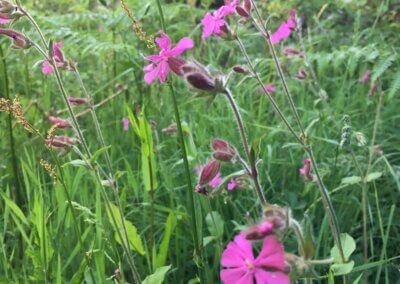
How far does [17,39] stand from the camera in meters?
1.43

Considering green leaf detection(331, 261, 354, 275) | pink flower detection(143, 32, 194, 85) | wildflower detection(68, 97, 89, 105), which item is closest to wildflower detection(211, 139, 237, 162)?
pink flower detection(143, 32, 194, 85)

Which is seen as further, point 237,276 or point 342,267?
point 342,267

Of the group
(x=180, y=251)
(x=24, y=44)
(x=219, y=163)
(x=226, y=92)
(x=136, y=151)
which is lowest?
(x=180, y=251)

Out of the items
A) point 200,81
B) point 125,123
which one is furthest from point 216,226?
point 125,123

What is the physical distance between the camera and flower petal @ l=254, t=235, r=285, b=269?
71 cm

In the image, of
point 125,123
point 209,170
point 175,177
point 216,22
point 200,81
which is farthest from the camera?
point 125,123

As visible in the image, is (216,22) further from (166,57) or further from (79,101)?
(79,101)

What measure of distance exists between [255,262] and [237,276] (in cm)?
5

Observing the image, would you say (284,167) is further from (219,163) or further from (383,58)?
(219,163)

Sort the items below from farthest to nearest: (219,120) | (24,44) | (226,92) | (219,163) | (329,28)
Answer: (329,28) < (219,120) < (24,44) < (219,163) < (226,92)

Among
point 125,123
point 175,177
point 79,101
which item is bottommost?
point 175,177

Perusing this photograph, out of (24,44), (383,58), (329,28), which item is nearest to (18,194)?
(24,44)

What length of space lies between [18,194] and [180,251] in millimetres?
506

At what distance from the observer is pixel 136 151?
2270 millimetres
